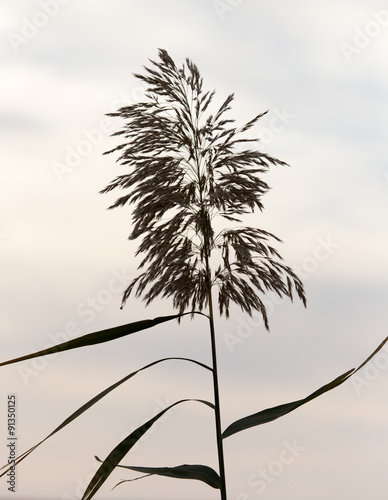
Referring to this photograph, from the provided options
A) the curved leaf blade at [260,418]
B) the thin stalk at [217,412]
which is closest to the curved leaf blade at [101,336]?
the thin stalk at [217,412]

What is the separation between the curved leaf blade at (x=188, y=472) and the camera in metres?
2.56

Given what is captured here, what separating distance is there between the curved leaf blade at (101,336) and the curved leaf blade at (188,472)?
0.58 m

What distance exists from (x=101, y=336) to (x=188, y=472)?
0.71 metres

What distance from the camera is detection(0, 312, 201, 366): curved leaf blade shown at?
214cm

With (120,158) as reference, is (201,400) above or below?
below

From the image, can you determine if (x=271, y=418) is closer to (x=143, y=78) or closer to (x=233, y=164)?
(x=233, y=164)

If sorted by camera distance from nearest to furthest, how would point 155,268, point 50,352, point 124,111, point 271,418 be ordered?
point 50,352
point 271,418
point 155,268
point 124,111

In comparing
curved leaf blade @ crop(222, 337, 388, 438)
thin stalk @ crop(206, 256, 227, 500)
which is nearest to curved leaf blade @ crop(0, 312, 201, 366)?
thin stalk @ crop(206, 256, 227, 500)

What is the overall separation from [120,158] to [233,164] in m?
0.49

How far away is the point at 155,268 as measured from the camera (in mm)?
2758

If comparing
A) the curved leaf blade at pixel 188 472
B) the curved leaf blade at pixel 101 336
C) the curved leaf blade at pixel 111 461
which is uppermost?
the curved leaf blade at pixel 101 336

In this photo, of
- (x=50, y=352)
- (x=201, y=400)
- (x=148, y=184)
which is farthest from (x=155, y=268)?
(x=50, y=352)

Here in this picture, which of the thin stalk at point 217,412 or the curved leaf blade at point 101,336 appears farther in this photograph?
the thin stalk at point 217,412

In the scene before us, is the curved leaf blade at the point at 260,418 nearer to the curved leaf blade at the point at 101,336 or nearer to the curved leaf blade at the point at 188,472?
the curved leaf blade at the point at 188,472
